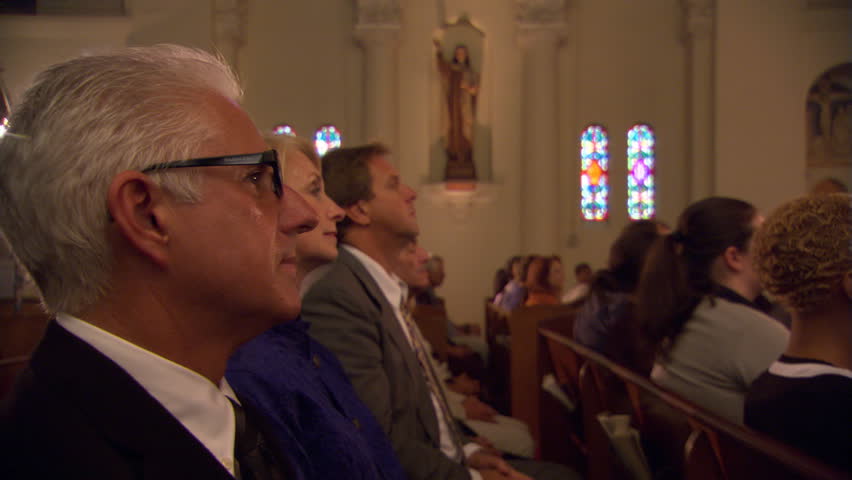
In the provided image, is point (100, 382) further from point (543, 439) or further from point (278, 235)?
point (543, 439)

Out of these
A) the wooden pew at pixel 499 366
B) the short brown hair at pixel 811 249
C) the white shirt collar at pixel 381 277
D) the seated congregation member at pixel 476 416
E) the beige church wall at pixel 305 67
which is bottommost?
the wooden pew at pixel 499 366

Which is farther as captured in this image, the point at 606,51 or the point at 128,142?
the point at 606,51

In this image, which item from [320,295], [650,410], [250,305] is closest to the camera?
[250,305]

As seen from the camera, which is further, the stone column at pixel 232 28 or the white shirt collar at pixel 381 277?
the stone column at pixel 232 28

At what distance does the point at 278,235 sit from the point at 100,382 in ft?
1.01

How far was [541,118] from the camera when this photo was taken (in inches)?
462

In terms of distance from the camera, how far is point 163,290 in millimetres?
868

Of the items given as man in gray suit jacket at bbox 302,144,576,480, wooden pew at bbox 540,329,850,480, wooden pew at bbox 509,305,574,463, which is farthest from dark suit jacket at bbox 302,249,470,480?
wooden pew at bbox 509,305,574,463

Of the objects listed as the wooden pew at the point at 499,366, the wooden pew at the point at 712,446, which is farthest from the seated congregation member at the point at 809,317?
the wooden pew at the point at 499,366

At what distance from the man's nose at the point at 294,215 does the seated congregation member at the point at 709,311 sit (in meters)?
1.79

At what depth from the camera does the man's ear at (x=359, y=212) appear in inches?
99.4

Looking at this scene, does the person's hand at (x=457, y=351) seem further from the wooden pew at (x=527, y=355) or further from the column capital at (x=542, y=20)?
the column capital at (x=542, y=20)

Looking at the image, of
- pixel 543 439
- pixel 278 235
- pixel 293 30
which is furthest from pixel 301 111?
pixel 278 235

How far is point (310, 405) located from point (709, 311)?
1.67 metres
